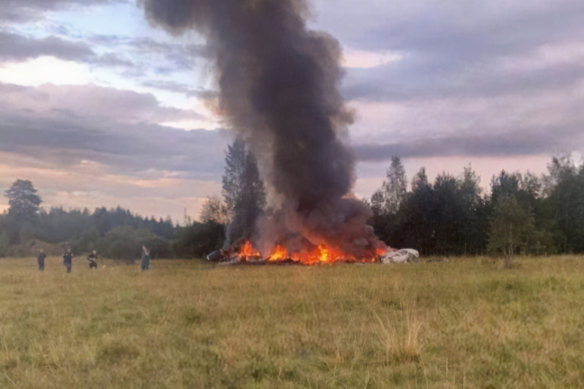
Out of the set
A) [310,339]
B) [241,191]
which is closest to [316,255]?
[241,191]

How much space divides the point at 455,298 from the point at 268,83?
37.5 meters

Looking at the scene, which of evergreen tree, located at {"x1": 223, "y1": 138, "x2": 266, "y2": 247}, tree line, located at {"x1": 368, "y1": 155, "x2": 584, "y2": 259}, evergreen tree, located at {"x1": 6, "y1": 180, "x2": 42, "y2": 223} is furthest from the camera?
evergreen tree, located at {"x1": 6, "y1": 180, "x2": 42, "y2": 223}

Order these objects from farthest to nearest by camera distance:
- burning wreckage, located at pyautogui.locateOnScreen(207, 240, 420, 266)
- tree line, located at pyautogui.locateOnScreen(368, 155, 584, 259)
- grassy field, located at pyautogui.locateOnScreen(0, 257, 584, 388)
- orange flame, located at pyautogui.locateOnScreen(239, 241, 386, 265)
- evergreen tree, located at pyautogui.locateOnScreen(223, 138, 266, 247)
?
evergreen tree, located at pyautogui.locateOnScreen(223, 138, 266, 247), tree line, located at pyautogui.locateOnScreen(368, 155, 584, 259), orange flame, located at pyautogui.locateOnScreen(239, 241, 386, 265), burning wreckage, located at pyautogui.locateOnScreen(207, 240, 420, 266), grassy field, located at pyautogui.locateOnScreen(0, 257, 584, 388)

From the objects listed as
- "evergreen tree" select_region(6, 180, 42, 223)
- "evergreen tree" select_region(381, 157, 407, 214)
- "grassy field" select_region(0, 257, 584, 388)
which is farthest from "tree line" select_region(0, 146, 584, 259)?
"evergreen tree" select_region(6, 180, 42, 223)

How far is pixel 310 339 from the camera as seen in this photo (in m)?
8.77

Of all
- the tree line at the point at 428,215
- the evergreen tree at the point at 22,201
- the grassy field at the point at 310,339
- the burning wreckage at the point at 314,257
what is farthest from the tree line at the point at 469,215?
the evergreen tree at the point at 22,201

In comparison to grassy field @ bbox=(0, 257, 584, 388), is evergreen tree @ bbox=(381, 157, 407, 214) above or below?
above

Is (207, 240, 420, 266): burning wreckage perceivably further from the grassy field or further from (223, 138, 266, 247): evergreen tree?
the grassy field

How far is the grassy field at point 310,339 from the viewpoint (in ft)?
21.7

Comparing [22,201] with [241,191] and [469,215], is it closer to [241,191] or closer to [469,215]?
[241,191]

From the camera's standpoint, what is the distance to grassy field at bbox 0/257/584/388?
21.7 ft

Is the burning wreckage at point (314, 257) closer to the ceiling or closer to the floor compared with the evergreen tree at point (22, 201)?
closer to the floor

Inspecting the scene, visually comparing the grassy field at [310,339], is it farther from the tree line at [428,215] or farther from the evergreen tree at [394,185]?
the evergreen tree at [394,185]

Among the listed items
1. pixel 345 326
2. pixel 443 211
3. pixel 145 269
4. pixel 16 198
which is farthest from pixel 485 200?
pixel 16 198
